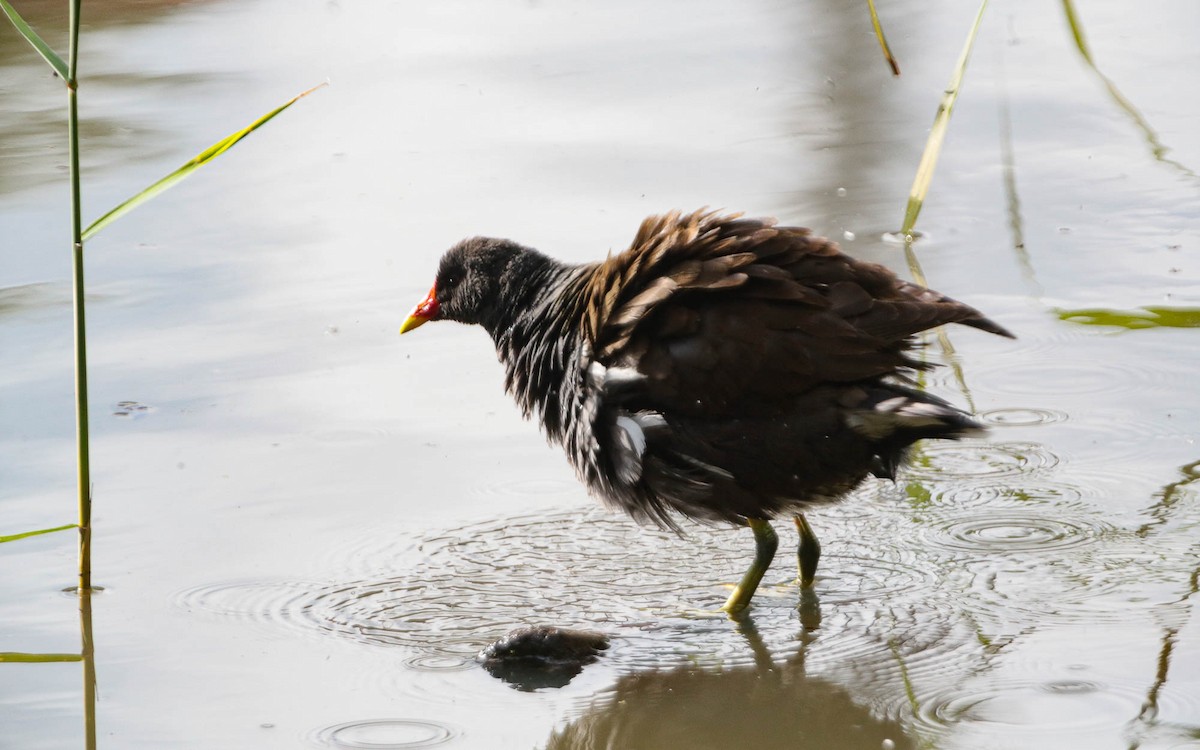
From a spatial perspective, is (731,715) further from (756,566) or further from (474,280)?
(474,280)

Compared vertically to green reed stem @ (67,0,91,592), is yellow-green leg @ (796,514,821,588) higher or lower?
lower

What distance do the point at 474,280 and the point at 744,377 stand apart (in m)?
1.26

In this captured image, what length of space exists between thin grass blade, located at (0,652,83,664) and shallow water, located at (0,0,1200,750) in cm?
7

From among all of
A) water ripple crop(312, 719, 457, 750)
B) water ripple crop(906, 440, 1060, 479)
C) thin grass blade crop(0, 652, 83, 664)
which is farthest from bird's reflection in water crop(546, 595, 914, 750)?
thin grass blade crop(0, 652, 83, 664)

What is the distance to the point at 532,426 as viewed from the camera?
5168 mm

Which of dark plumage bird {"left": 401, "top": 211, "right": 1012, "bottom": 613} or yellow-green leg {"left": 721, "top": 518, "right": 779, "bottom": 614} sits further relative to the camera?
yellow-green leg {"left": 721, "top": 518, "right": 779, "bottom": 614}

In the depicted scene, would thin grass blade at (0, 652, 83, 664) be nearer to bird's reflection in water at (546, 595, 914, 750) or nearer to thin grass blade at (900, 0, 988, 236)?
bird's reflection in water at (546, 595, 914, 750)

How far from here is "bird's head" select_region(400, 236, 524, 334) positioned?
15.8ft

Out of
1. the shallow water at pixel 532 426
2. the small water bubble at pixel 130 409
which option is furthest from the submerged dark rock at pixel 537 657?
the small water bubble at pixel 130 409

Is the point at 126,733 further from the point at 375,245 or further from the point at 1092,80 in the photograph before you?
the point at 1092,80

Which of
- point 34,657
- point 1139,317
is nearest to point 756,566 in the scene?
point 34,657

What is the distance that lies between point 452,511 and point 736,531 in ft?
2.82

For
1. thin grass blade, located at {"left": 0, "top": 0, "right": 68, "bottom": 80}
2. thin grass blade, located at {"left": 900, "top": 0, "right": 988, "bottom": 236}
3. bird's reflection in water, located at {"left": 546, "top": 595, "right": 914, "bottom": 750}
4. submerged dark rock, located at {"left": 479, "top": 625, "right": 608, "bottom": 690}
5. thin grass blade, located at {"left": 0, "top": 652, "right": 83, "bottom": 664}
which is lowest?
bird's reflection in water, located at {"left": 546, "top": 595, "right": 914, "bottom": 750}

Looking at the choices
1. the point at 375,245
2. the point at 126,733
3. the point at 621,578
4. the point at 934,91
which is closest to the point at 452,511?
the point at 621,578
